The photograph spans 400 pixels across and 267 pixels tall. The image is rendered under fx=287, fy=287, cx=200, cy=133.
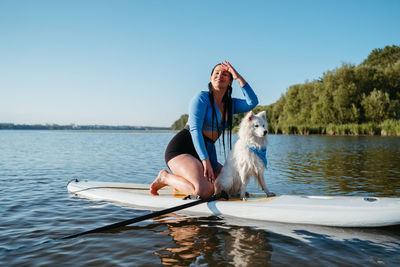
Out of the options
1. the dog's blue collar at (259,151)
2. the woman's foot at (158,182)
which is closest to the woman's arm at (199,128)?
the dog's blue collar at (259,151)

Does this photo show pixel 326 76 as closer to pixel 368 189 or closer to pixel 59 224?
pixel 368 189

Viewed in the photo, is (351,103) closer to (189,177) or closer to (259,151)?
(259,151)

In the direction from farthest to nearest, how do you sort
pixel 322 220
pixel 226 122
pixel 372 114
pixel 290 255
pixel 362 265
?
pixel 372 114, pixel 226 122, pixel 322 220, pixel 290 255, pixel 362 265

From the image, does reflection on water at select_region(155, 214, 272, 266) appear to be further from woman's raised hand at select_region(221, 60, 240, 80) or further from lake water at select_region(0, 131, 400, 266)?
woman's raised hand at select_region(221, 60, 240, 80)

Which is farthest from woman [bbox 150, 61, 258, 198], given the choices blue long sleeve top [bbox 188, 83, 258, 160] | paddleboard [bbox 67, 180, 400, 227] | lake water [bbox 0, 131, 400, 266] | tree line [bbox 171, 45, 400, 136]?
tree line [bbox 171, 45, 400, 136]

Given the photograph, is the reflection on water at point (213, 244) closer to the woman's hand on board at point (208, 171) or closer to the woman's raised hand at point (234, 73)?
the woman's hand on board at point (208, 171)

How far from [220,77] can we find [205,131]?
2.68 feet


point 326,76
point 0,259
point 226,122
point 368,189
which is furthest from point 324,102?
point 0,259

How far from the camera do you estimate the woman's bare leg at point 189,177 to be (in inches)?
161

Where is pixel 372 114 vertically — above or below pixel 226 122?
above

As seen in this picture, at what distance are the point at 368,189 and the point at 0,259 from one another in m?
6.76

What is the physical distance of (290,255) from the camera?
291 cm

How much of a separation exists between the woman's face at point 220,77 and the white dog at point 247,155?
24.3 inches

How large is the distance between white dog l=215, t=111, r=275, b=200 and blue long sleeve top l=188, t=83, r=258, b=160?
0.39 meters
